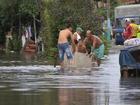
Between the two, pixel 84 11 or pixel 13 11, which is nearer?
pixel 84 11

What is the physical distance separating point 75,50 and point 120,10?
1092 inches

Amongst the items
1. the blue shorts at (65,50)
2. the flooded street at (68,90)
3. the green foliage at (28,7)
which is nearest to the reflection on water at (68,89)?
the flooded street at (68,90)

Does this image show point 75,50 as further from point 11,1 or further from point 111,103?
point 11,1

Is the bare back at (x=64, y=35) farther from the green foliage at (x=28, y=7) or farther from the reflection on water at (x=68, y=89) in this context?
the green foliage at (x=28, y=7)

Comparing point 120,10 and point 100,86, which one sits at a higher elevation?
point 120,10

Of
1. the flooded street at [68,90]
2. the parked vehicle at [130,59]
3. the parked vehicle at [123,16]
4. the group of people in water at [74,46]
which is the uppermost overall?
the parked vehicle at [123,16]

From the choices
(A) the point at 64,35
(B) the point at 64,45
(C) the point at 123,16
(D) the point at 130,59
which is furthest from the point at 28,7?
(D) the point at 130,59

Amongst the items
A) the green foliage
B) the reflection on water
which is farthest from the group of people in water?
the green foliage

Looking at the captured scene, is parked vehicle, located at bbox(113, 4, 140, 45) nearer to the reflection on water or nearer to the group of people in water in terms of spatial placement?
the group of people in water

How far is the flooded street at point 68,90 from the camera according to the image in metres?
11.8

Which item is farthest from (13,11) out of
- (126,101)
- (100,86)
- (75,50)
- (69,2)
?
(126,101)

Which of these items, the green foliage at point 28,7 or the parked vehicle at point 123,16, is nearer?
the green foliage at point 28,7

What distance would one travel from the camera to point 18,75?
61.1 ft

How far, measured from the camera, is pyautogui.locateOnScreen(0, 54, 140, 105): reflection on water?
38.5 ft
